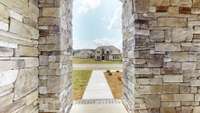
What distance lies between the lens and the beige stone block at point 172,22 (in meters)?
3.69

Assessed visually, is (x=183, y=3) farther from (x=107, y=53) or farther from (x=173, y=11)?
(x=107, y=53)

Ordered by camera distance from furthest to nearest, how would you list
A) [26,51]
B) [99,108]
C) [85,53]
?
1. [85,53]
2. [99,108]
3. [26,51]

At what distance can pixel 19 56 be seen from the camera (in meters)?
2.65

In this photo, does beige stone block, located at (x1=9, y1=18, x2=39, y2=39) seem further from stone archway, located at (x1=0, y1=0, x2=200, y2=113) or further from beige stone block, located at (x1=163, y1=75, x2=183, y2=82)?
beige stone block, located at (x1=163, y1=75, x2=183, y2=82)

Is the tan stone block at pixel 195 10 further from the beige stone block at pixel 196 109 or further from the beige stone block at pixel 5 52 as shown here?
the beige stone block at pixel 5 52

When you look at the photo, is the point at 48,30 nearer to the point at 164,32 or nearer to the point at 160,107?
the point at 164,32

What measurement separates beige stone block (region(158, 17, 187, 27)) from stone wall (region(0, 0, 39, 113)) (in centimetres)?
170

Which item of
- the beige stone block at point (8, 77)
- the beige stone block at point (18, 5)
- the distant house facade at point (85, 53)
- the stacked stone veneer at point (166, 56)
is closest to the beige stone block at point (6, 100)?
the beige stone block at point (8, 77)

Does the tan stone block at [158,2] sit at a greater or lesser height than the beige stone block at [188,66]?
greater

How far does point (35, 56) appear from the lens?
336 cm

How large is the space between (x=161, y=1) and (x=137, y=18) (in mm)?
413

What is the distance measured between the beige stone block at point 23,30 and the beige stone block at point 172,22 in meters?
1.70

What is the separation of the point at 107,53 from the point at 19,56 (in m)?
13.0

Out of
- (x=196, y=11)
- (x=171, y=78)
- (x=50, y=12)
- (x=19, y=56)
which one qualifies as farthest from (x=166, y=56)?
(x=19, y=56)
